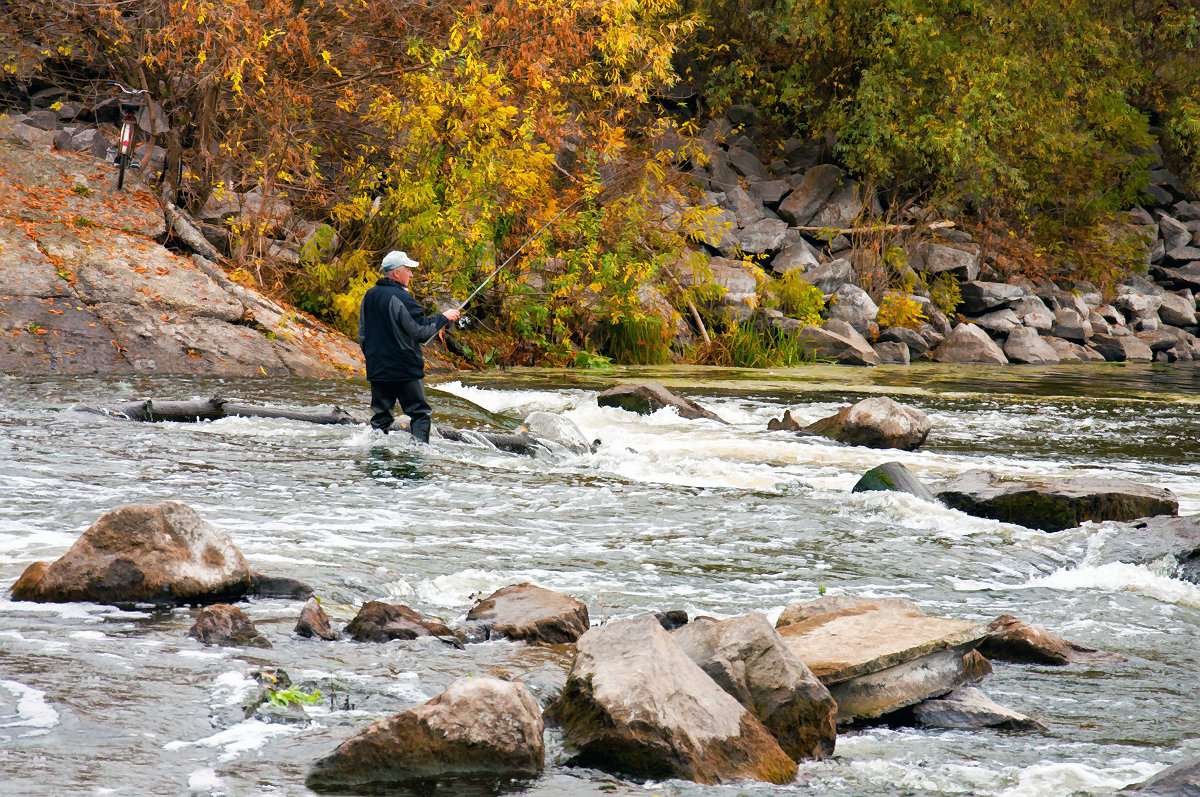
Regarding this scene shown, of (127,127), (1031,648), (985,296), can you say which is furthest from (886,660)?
(985,296)

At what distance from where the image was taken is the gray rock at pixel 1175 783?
130 inches

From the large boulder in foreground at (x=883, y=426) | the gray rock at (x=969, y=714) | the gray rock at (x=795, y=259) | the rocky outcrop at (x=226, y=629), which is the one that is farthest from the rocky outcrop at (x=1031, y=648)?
the gray rock at (x=795, y=259)

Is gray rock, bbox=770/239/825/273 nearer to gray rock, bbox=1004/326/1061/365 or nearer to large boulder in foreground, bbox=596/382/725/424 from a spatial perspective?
gray rock, bbox=1004/326/1061/365

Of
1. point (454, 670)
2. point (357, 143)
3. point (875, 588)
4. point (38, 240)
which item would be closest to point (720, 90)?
point (357, 143)

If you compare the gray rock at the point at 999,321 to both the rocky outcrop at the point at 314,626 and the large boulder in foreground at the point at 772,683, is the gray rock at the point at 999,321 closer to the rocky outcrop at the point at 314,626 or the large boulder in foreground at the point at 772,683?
the large boulder in foreground at the point at 772,683

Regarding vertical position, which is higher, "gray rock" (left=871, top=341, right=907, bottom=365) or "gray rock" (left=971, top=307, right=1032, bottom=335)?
"gray rock" (left=971, top=307, right=1032, bottom=335)

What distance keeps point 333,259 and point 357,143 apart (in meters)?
2.01

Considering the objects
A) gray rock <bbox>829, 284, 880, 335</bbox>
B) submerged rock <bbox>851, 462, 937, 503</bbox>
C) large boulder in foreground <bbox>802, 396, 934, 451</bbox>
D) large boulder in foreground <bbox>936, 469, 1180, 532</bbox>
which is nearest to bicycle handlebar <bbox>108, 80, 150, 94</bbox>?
large boulder in foreground <bbox>802, 396, 934, 451</bbox>

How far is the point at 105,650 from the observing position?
4246 millimetres

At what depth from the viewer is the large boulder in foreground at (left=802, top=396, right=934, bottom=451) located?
36.9 feet

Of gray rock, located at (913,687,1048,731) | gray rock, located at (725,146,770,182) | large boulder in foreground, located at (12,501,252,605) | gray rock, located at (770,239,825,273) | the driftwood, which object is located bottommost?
gray rock, located at (913,687,1048,731)

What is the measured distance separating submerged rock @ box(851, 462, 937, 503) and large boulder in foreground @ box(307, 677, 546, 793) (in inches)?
216

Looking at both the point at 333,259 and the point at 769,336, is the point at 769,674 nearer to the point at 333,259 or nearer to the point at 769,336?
the point at 333,259

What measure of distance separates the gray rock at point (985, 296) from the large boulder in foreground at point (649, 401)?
15.9 m
